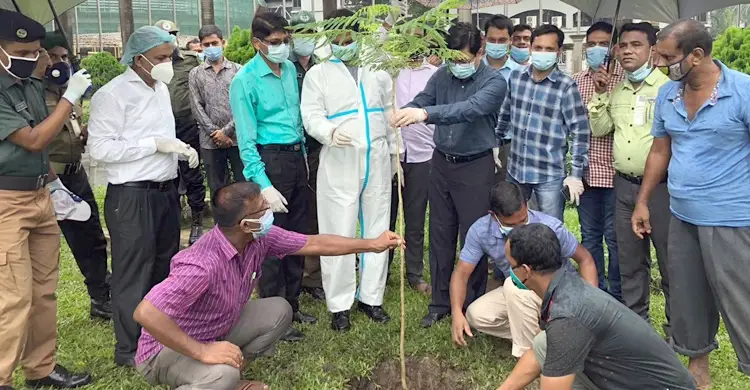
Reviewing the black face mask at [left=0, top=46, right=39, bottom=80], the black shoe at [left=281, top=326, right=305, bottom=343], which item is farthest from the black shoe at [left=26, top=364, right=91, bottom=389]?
the black face mask at [left=0, top=46, right=39, bottom=80]

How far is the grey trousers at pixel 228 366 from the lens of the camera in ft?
10.2

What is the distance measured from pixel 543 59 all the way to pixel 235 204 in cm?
Answer: 230

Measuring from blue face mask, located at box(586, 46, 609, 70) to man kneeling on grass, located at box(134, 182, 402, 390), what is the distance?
81.9 inches

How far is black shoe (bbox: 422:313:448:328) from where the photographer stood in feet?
14.3

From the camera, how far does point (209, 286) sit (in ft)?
10.2

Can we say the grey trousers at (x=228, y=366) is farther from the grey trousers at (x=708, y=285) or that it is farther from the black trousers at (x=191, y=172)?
the black trousers at (x=191, y=172)

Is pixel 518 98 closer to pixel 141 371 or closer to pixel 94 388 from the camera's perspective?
pixel 141 371

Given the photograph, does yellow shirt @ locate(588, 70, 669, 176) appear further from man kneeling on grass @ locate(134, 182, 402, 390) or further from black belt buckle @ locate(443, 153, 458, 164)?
man kneeling on grass @ locate(134, 182, 402, 390)

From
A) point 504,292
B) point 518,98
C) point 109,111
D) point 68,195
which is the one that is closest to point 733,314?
point 504,292

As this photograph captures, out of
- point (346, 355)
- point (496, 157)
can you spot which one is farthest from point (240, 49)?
point (346, 355)

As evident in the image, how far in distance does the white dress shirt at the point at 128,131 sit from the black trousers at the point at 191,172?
8.75ft

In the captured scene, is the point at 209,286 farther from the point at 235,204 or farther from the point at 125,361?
the point at 125,361

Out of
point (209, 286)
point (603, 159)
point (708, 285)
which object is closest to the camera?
point (209, 286)

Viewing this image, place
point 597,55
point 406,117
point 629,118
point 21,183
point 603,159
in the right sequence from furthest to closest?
point 597,55 < point 603,159 < point 629,118 < point 406,117 < point 21,183
